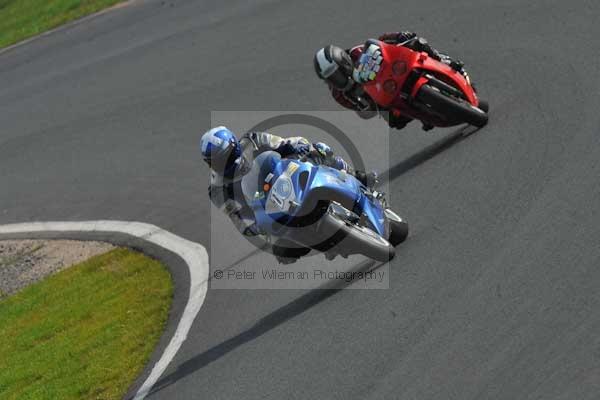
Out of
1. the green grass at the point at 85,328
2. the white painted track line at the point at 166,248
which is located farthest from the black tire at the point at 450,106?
the green grass at the point at 85,328

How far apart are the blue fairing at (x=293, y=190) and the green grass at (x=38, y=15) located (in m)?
14.0

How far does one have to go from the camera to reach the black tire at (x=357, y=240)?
8.79 m

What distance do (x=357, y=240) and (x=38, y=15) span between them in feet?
57.8

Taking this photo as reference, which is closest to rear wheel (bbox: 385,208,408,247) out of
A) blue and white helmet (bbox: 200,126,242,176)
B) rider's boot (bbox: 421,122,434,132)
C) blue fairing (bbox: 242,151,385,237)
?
blue fairing (bbox: 242,151,385,237)

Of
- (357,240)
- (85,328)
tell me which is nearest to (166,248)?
(85,328)

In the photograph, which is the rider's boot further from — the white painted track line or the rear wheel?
the white painted track line

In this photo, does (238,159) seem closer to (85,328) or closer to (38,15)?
(85,328)

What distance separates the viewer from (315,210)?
8.77m

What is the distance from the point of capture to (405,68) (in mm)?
11297

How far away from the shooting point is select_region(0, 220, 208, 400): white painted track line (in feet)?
31.7

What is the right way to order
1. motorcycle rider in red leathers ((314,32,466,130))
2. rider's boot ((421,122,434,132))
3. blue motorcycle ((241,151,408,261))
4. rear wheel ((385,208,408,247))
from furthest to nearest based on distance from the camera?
rider's boot ((421,122,434,132)) < motorcycle rider in red leathers ((314,32,466,130)) < rear wheel ((385,208,408,247)) < blue motorcycle ((241,151,408,261))

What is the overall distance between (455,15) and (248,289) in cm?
678

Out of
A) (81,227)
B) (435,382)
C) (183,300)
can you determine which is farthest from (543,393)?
(81,227)

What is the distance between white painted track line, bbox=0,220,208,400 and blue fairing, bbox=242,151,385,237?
181 centimetres
